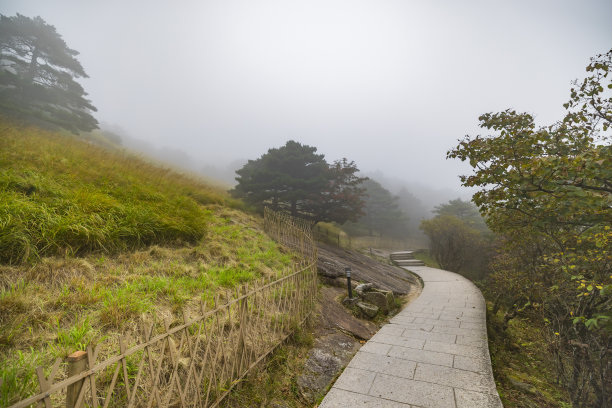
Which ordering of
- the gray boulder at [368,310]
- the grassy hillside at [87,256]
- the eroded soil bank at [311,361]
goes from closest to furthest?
the grassy hillside at [87,256] < the eroded soil bank at [311,361] < the gray boulder at [368,310]

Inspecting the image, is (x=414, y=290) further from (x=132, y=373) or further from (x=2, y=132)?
(x=2, y=132)

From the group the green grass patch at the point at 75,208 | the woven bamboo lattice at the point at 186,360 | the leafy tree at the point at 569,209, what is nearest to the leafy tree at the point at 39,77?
the green grass patch at the point at 75,208

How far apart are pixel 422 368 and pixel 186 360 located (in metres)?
3.64

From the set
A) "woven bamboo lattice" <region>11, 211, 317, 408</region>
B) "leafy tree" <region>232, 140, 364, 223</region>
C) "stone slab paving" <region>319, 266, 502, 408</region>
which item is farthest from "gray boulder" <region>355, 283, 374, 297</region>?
"leafy tree" <region>232, 140, 364, 223</region>

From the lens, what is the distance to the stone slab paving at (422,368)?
3471 millimetres

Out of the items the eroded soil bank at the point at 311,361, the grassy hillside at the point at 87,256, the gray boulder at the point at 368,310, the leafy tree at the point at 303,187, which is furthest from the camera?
the leafy tree at the point at 303,187

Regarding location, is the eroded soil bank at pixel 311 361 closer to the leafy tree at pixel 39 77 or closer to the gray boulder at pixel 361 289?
the gray boulder at pixel 361 289

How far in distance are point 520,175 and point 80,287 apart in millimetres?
7076

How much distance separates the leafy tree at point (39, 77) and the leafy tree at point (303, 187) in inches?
585

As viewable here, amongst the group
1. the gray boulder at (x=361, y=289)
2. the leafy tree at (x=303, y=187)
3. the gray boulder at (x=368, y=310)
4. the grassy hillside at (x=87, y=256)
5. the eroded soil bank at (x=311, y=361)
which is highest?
the leafy tree at (x=303, y=187)

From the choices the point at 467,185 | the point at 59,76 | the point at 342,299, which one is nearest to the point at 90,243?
the point at 342,299

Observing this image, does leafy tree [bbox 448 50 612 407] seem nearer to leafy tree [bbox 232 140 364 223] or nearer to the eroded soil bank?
the eroded soil bank

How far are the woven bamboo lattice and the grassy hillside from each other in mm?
404

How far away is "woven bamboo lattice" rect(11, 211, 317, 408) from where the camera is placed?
182 cm
